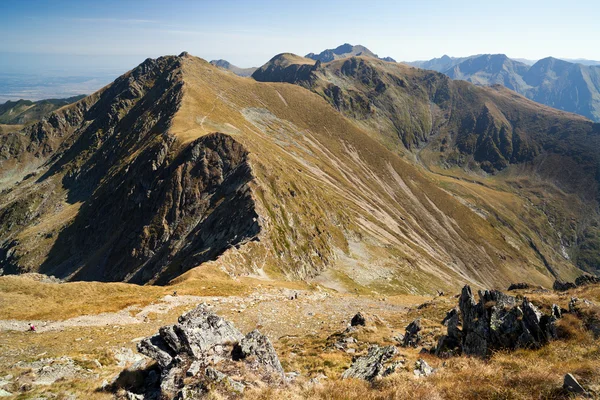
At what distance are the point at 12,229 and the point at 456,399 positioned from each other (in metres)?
206

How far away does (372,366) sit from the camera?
719 inches

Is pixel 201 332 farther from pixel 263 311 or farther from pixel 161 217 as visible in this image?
pixel 161 217

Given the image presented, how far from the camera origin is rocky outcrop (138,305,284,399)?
1484cm

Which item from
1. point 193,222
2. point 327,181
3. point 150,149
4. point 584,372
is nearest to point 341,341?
point 584,372

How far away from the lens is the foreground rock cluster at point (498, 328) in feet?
60.3

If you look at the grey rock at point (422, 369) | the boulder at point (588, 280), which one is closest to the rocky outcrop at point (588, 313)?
the grey rock at point (422, 369)

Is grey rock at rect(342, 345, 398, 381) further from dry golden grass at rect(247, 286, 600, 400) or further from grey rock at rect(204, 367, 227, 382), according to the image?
grey rock at rect(204, 367, 227, 382)

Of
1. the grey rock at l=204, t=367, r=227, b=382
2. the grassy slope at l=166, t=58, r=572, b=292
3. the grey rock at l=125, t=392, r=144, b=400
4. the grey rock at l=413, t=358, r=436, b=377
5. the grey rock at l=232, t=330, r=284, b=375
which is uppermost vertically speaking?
the grey rock at l=204, t=367, r=227, b=382

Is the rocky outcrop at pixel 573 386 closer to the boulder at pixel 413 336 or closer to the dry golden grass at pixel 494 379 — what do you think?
the dry golden grass at pixel 494 379

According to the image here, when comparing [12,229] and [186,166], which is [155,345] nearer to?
[186,166]

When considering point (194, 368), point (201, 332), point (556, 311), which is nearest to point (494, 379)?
point (556, 311)

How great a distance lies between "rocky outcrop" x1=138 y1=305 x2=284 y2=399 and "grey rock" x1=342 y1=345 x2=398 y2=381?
4311 millimetres

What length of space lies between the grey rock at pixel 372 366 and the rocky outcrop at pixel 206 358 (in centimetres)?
431

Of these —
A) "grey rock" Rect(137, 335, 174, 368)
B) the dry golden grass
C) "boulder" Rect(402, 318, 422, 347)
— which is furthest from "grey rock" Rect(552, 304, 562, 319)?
"grey rock" Rect(137, 335, 174, 368)
